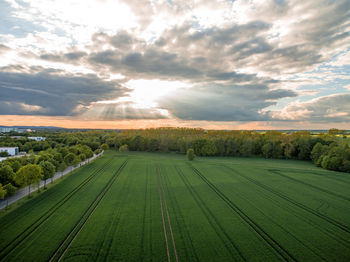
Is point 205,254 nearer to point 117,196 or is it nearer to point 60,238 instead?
point 60,238

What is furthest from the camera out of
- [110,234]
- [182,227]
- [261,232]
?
[182,227]

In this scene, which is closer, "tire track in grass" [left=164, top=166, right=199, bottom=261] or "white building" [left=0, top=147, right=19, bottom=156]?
"tire track in grass" [left=164, top=166, right=199, bottom=261]

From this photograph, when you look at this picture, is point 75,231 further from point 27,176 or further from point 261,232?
point 261,232

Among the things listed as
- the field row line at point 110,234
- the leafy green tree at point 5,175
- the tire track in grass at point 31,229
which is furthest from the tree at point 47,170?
the field row line at point 110,234

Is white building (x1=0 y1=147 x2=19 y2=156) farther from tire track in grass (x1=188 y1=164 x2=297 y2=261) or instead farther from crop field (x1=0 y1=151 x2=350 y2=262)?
tire track in grass (x1=188 y1=164 x2=297 y2=261)

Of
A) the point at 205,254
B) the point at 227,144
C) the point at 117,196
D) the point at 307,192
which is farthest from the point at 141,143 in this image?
the point at 205,254

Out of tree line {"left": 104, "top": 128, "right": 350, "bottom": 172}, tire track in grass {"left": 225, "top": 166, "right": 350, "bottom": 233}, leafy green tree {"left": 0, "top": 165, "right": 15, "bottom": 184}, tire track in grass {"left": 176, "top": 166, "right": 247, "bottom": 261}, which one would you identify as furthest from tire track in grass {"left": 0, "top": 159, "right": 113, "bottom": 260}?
tree line {"left": 104, "top": 128, "right": 350, "bottom": 172}

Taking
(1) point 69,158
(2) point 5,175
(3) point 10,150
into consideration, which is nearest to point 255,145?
(1) point 69,158

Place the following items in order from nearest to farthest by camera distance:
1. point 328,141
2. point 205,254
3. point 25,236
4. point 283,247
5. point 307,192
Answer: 1. point 205,254
2. point 283,247
3. point 25,236
4. point 307,192
5. point 328,141
